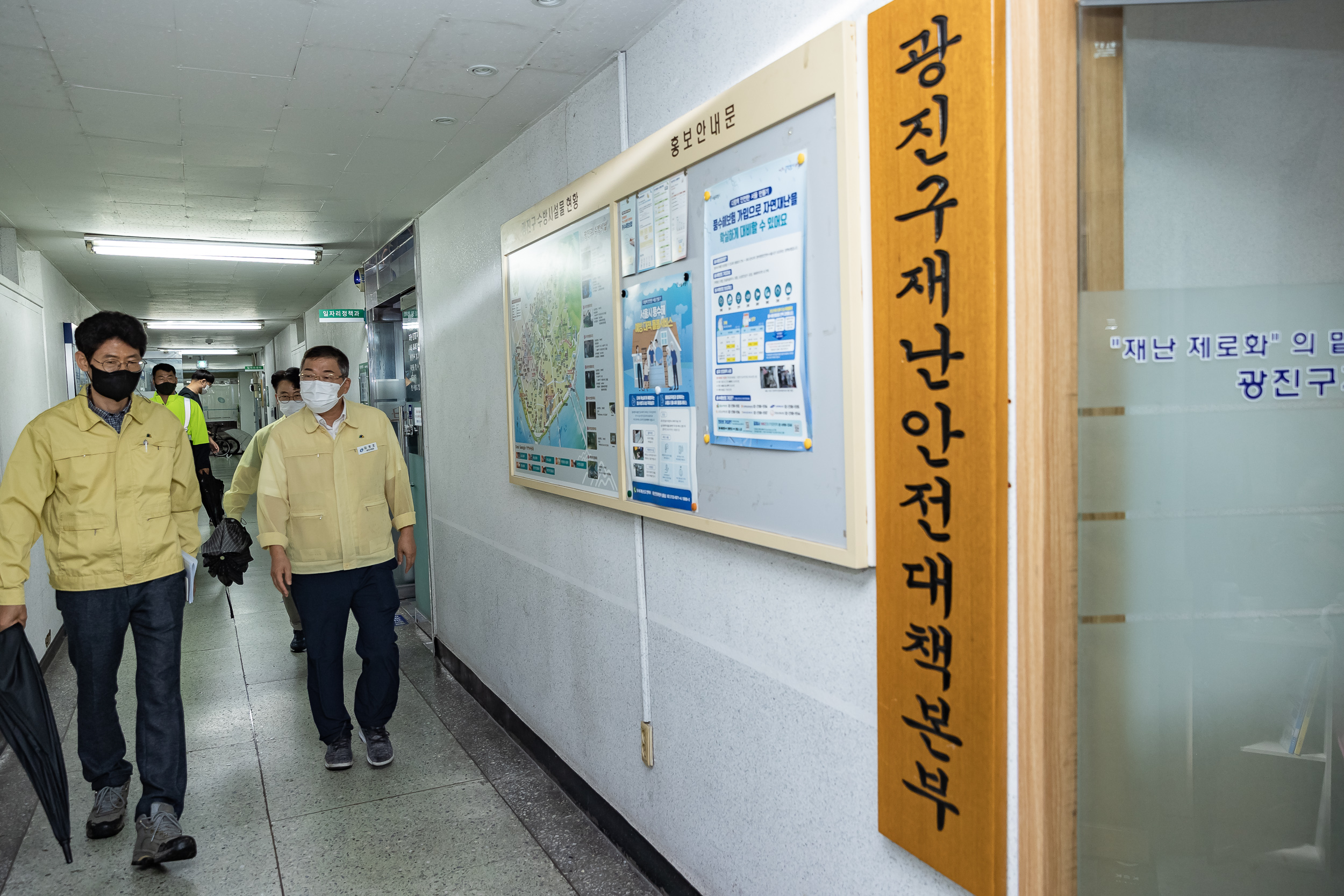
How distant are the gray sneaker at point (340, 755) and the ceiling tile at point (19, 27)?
104 inches

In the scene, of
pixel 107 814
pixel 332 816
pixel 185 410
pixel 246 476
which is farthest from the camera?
pixel 185 410

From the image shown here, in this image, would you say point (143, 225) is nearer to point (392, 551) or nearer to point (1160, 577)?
point (392, 551)

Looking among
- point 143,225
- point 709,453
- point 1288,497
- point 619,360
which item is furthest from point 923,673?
point 143,225

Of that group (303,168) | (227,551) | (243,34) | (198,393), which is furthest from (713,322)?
(198,393)

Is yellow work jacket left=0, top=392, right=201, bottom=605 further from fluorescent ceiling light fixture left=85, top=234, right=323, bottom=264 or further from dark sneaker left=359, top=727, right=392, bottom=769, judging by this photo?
fluorescent ceiling light fixture left=85, top=234, right=323, bottom=264

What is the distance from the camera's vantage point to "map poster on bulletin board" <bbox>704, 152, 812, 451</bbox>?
181cm

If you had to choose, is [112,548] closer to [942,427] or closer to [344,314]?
[942,427]

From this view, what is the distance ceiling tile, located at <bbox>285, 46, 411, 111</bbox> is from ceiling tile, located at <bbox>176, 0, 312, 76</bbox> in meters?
0.07

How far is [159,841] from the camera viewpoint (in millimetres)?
2816

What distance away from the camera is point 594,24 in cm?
252

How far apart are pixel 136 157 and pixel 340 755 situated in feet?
8.99

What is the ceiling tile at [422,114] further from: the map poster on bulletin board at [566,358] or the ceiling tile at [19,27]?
the ceiling tile at [19,27]

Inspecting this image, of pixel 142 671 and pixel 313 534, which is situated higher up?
pixel 313 534

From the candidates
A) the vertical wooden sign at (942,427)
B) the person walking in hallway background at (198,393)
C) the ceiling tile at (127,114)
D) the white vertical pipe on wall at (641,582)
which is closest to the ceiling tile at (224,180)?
the ceiling tile at (127,114)
